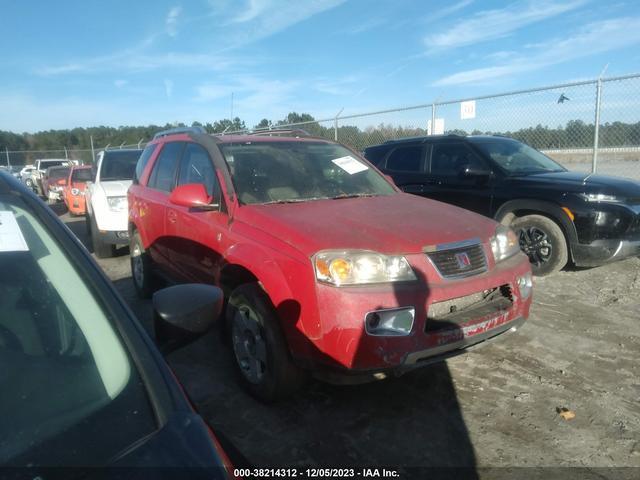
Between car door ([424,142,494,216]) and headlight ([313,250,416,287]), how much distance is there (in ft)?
11.6

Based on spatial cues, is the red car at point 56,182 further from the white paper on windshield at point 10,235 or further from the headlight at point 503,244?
the white paper on windshield at point 10,235

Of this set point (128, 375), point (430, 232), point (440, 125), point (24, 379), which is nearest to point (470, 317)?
point (430, 232)

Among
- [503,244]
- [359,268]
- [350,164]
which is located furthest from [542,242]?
[359,268]

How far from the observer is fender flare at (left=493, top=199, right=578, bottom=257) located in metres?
5.32

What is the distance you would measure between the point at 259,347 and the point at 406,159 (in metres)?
4.65

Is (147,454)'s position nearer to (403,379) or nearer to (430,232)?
(430,232)

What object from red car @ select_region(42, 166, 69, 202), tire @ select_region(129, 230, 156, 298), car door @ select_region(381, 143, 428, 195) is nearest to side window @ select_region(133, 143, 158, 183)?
tire @ select_region(129, 230, 156, 298)

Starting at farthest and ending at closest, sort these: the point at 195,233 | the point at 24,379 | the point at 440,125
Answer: the point at 440,125, the point at 195,233, the point at 24,379

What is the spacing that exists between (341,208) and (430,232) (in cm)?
71

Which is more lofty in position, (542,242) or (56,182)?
(56,182)

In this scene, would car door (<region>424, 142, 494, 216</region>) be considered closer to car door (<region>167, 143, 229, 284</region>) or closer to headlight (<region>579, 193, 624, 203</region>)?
headlight (<region>579, 193, 624, 203</region>)

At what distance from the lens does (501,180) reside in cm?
588

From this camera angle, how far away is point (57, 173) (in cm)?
1812

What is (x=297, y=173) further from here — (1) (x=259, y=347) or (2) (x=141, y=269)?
(2) (x=141, y=269)
